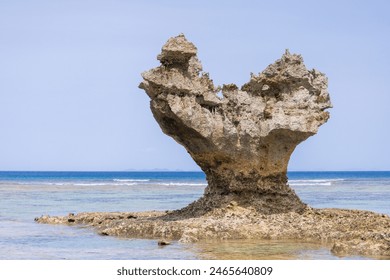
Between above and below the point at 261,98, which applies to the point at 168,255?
below

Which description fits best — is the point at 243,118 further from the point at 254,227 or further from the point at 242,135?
the point at 254,227

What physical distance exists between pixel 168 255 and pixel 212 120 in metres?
4.97

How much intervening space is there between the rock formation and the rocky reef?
25mm

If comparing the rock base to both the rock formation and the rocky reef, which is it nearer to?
the rocky reef

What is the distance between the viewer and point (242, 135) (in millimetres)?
19484

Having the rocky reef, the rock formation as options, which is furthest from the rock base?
the rock formation

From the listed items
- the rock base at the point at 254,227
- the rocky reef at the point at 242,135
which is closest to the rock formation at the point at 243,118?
the rocky reef at the point at 242,135

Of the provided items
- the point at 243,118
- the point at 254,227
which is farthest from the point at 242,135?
the point at 254,227

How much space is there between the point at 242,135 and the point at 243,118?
45 centimetres

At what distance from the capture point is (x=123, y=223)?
20.2 m

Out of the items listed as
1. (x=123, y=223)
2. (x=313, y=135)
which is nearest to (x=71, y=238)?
(x=123, y=223)

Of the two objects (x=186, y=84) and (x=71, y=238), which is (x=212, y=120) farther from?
(x=71, y=238)

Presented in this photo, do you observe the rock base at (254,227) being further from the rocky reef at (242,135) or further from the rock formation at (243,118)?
the rock formation at (243,118)
